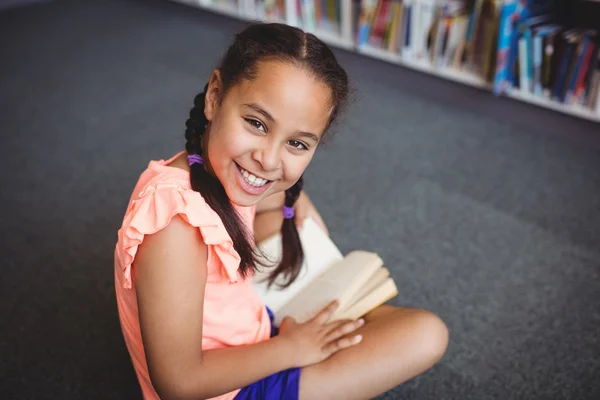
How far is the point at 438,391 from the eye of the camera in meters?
1.14

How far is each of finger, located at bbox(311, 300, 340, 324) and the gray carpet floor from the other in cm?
26

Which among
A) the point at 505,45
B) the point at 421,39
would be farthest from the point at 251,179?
the point at 421,39

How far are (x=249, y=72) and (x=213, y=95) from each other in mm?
83

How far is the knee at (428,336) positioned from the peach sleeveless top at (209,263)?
27 centimetres

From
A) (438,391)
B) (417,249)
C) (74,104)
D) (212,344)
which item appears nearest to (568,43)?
(417,249)

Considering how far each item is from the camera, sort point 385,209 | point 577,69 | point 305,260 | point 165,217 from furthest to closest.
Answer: point 577,69, point 385,209, point 305,260, point 165,217

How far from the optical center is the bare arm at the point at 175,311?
0.74 meters

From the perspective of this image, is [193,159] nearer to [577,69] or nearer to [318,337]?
[318,337]

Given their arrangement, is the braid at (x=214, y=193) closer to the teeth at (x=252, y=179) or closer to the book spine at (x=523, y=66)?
the teeth at (x=252, y=179)

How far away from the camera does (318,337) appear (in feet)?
3.14

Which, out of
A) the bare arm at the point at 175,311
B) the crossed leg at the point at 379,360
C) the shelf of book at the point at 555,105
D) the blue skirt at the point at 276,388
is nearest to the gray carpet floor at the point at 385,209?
the shelf of book at the point at 555,105

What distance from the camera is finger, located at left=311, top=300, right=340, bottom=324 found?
981mm

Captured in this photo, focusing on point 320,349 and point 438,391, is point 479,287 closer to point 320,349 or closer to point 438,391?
point 438,391

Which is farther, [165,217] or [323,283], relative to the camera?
[323,283]
